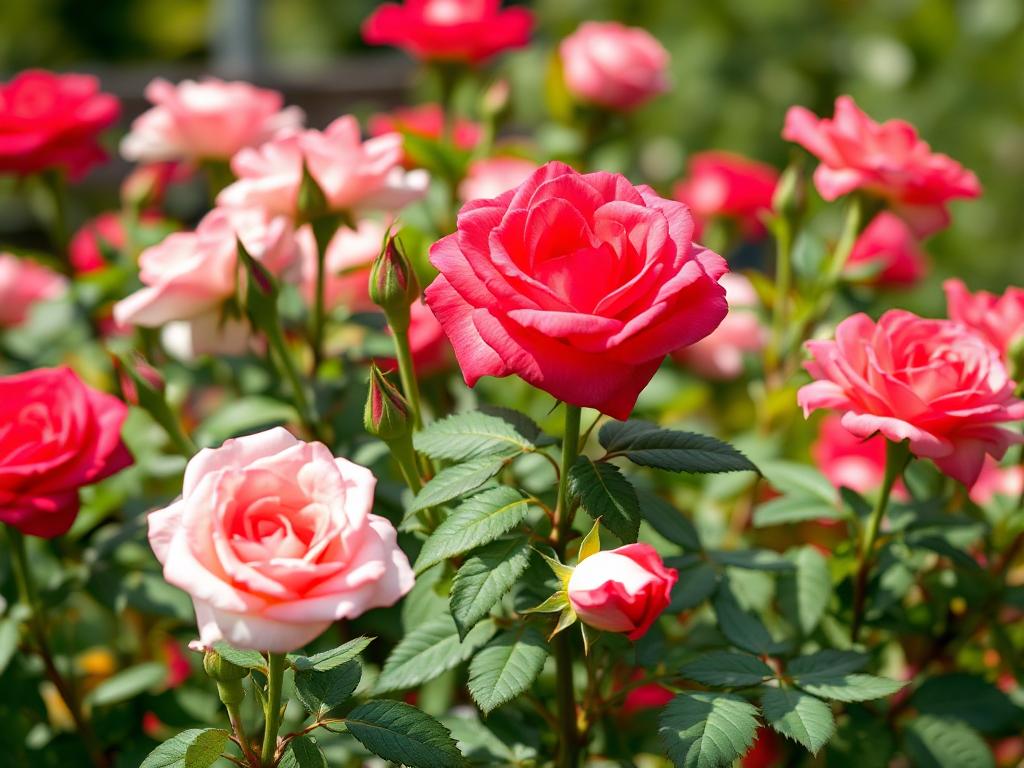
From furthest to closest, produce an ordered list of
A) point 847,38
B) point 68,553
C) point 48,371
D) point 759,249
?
point 847,38, point 759,249, point 68,553, point 48,371

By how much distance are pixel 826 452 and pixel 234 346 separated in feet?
1.74

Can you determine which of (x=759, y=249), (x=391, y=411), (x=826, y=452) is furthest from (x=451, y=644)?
(x=759, y=249)

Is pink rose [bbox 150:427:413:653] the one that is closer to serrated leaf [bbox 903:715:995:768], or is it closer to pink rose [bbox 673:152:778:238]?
serrated leaf [bbox 903:715:995:768]

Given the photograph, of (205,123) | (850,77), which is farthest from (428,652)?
(850,77)

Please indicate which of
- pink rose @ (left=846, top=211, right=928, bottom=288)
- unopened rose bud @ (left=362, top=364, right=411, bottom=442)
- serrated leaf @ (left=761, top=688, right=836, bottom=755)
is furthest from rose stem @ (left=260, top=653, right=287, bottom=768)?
pink rose @ (left=846, top=211, right=928, bottom=288)

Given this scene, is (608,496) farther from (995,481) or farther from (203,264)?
(995,481)

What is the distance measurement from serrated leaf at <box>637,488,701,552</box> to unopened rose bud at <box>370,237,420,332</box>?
17cm

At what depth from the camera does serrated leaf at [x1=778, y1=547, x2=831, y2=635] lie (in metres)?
0.70

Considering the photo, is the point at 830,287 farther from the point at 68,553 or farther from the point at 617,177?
the point at 68,553

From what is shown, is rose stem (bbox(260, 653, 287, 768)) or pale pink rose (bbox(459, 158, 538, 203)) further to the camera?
pale pink rose (bbox(459, 158, 538, 203))

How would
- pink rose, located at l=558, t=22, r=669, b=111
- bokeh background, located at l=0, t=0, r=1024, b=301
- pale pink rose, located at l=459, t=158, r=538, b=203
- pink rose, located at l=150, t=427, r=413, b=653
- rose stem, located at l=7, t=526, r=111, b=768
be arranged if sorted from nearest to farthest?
pink rose, located at l=150, t=427, r=413, b=653 < rose stem, located at l=7, t=526, r=111, b=768 < pale pink rose, located at l=459, t=158, r=538, b=203 < pink rose, located at l=558, t=22, r=669, b=111 < bokeh background, located at l=0, t=0, r=1024, b=301

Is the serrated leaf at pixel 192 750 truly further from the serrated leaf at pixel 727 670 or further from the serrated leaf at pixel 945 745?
the serrated leaf at pixel 945 745

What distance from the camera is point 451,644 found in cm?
60

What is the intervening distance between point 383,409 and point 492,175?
53 cm
